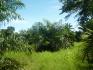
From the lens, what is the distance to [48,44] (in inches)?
1236

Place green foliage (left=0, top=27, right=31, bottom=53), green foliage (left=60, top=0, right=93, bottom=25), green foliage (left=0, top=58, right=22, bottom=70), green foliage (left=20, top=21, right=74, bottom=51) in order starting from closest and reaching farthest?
green foliage (left=0, top=27, right=31, bottom=53)
green foliage (left=0, top=58, right=22, bottom=70)
green foliage (left=60, top=0, right=93, bottom=25)
green foliage (left=20, top=21, right=74, bottom=51)

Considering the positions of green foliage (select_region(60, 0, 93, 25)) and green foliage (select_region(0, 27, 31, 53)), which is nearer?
green foliage (select_region(0, 27, 31, 53))

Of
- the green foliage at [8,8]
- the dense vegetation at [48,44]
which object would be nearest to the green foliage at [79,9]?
the dense vegetation at [48,44]

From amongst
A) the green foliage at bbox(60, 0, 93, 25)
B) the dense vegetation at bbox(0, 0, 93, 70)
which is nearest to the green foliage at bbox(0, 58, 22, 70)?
the dense vegetation at bbox(0, 0, 93, 70)

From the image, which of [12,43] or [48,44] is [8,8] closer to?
[12,43]

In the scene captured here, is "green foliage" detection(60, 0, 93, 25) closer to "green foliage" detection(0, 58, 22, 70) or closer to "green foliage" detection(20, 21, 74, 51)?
"green foliage" detection(20, 21, 74, 51)

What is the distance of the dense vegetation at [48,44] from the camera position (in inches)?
415

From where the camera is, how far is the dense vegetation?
34.6 feet

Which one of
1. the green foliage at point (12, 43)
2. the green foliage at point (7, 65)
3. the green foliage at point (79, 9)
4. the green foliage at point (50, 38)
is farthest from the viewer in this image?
the green foliage at point (50, 38)

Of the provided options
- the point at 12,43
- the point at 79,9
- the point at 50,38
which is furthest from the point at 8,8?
the point at 50,38

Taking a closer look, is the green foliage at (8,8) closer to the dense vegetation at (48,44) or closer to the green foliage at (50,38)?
the dense vegetation at (48,44)

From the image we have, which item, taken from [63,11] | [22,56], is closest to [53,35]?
[63,11]

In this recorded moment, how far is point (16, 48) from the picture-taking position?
10430 millimetres

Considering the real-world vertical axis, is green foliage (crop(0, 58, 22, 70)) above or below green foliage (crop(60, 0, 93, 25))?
below
